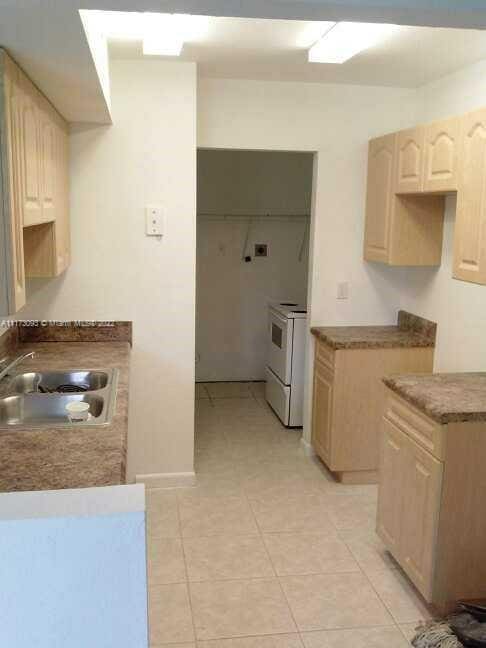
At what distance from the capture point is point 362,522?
3.29m

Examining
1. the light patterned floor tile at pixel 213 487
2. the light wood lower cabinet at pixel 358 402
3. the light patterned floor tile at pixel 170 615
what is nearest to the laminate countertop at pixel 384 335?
the light wood lower cabinet at pixel 358 402

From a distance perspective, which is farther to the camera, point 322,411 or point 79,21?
point 322,411

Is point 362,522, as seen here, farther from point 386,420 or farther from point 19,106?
point 19,106

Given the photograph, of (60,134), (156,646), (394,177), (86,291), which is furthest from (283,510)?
(60,134)

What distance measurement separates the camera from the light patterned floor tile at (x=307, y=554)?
285 centimetres

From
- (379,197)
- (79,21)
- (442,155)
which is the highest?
(79,21)

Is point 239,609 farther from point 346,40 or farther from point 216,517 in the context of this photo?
point 346,40

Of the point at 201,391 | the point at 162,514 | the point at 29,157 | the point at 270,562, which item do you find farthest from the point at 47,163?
the point at 201,391

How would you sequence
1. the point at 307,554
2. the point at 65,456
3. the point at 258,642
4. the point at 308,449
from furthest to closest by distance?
1. the point at 308,449
2. the point at 307,554
3. the point at 258,642
4. the point at 65,456

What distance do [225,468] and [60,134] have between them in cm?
218

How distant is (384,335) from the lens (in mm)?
3775

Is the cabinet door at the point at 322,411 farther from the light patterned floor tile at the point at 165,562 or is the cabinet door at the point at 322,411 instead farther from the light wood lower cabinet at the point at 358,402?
the light patterned floor tile at the point at 165,562

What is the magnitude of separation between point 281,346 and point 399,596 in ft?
7.63

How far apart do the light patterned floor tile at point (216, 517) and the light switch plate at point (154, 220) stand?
1.51 metres
